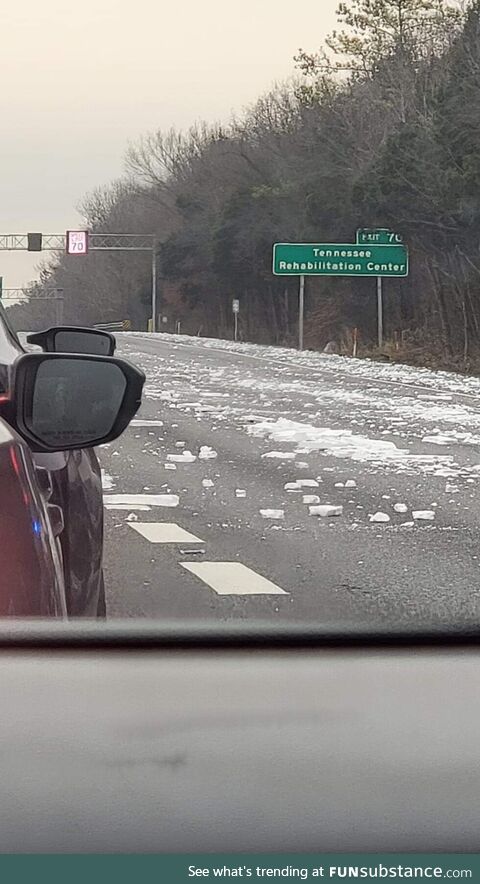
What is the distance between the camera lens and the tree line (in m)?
2.12

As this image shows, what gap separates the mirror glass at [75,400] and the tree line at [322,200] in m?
0.31

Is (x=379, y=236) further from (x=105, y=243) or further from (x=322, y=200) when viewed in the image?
(x=105, y=243)

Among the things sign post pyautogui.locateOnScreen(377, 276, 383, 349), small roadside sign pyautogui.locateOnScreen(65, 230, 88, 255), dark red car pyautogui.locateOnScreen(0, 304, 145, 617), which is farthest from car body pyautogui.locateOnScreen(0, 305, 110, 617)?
sign post pyautogui.locateOnScreen(377, 276, 383, 349)

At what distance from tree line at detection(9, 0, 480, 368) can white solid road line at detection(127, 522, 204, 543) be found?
43 cm

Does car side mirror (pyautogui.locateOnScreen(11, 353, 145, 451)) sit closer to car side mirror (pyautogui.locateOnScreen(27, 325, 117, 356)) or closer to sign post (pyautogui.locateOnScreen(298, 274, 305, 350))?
car side mirror (pyautogui.locateOnScreen(27, 325, 117, 356))

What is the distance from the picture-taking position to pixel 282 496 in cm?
311

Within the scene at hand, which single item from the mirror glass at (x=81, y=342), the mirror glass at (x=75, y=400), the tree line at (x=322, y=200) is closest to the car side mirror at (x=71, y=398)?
the mirror glass at (x=75, y=400)

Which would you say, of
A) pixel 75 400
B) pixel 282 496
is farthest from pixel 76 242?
pixel 282 496

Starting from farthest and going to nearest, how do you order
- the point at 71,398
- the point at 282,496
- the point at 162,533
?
the point at 282,496 → the point at 162,533 → the point at 71,398

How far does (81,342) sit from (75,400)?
0.22 metres

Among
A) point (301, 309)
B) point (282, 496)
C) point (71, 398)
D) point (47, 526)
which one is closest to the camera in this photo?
point (71, 398)

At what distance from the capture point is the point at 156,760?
1765 millimetres

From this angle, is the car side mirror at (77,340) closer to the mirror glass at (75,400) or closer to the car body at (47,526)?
the car body at (47,526)

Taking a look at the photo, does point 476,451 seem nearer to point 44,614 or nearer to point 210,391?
point 210,391
